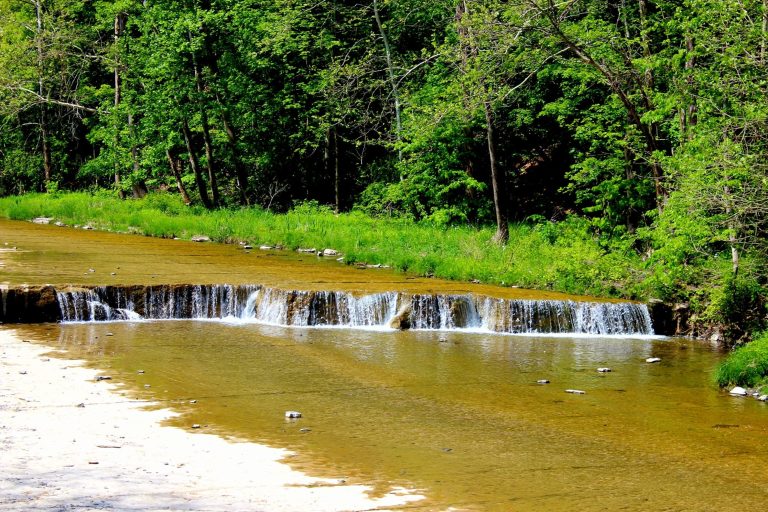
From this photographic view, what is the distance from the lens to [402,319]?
51.8 ft

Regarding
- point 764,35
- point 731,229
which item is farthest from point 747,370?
point 764,35

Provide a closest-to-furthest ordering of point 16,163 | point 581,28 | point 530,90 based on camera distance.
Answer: point 581,28, point 530,90, point 16,163

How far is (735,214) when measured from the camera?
504 inches

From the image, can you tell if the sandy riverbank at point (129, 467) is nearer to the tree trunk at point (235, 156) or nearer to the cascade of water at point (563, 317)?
the cascade of water at point (563, 317)

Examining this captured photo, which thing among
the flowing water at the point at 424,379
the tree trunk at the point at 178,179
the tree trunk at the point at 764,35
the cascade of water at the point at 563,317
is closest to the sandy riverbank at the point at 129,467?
the flowing water at the point at 424,379

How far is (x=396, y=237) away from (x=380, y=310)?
7381 millimetres

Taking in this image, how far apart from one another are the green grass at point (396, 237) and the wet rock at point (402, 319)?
353 centimetres

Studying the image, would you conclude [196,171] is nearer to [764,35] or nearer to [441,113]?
[441,113]

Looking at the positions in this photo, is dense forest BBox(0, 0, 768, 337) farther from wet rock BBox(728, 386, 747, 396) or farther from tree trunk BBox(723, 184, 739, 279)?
wet rock BBox(728, 386, 747, 396)

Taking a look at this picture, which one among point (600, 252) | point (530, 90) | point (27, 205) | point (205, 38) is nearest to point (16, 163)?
point (27, 205)

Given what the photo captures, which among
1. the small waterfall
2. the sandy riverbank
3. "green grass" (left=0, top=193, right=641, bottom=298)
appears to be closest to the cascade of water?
"green grass" (left=0, top=193, right=641, bottom=298)

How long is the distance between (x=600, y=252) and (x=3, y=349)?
11.2 m

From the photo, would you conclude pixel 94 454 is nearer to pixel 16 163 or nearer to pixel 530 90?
pixel 530 90

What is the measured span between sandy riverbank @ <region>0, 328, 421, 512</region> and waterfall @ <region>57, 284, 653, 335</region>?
594cm
